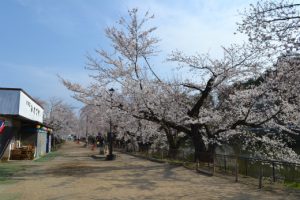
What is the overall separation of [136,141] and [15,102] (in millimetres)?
17337

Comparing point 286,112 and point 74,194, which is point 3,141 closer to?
point 74,194

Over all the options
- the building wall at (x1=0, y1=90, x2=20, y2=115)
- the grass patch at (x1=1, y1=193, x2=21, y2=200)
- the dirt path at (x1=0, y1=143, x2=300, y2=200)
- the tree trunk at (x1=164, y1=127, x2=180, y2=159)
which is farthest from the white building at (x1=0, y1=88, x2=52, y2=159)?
the grass patch at (x1=1, y1=193, x2=21, y2=200)

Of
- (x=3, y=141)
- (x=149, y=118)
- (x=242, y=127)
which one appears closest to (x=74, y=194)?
(x=149, y=118)

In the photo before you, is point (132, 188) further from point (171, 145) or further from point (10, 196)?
point (171, 145)

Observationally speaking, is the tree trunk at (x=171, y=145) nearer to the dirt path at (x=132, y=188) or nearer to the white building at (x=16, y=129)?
the dirt path at (x=132, y=188)

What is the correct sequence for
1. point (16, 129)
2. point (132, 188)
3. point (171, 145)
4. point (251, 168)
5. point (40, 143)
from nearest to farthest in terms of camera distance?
point (132, 188), point (251, 168), point (16, 129), point (171, 145), point (40, 143)

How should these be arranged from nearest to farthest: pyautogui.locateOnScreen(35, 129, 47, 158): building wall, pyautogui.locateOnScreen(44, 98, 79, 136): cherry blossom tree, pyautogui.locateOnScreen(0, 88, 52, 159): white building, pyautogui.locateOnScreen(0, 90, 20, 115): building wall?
pyautogui.locateOnScreen(0, 88, 52, 159): white building < pyautogui.locateOnScreen(0, 90, 20, 115): building wall < pyautogui.locateOnScreen(35, 129, 47, 158): building wall < pyautogui.locateOnScreen(44, 98, 79, 136): cherry blossom tree

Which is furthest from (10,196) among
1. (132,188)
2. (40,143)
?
(40,143)

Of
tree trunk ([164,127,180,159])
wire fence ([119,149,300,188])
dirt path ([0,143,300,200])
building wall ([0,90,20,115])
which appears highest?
building wall ([0,90,20,115])

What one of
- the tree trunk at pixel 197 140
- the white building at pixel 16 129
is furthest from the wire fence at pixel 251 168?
the white building at pixel 16 129

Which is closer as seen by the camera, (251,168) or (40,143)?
(251,168)

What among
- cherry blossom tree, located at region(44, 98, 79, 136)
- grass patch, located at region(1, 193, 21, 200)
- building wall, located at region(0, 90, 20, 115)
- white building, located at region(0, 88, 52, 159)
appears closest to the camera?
grass patch, located at region(1, 193, 21, 200)

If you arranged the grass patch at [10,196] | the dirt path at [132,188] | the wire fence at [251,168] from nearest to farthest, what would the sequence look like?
1. the grass patch at [10,196]
2. the dirt path at [132,188]
3. the wire fence at [251,168]

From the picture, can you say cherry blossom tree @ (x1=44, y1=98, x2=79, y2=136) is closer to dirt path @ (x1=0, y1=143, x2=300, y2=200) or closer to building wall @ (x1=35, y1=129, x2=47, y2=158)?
building wall @ (x1=35, y1=129, x2=47, y2=158)
